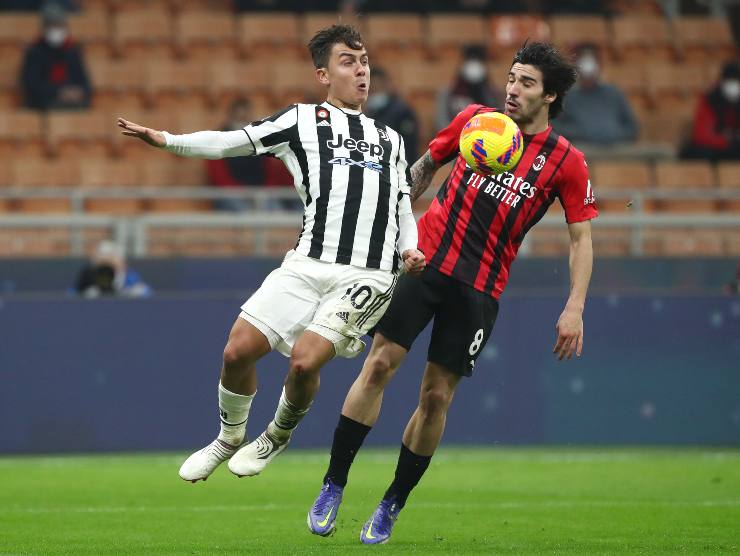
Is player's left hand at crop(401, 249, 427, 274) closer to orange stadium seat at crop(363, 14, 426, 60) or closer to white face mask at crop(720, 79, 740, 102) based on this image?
white face mask at crop(720, 79, 740, 102)

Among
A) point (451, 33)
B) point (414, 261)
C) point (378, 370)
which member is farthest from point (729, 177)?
point (414, 261)

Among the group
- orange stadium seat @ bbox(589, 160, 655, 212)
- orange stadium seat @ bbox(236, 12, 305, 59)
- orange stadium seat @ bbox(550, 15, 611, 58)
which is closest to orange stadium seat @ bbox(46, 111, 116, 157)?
orange stadium seat @ bbox(236, 12, 305, 59)

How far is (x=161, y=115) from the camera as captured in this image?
1680 cm

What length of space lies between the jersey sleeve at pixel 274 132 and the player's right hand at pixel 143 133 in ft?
1.67

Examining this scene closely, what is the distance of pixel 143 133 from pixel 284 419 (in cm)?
165

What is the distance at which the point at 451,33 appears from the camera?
735 inches

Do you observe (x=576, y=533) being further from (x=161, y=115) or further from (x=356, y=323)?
(x=161, y=115)

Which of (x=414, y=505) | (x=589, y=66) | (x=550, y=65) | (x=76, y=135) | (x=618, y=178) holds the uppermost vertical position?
(x=550, y=65)

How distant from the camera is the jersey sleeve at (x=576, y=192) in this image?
7445 millimetres

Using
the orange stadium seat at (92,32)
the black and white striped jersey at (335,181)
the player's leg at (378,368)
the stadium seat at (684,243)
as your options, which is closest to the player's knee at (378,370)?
the player's leg at (378,368)

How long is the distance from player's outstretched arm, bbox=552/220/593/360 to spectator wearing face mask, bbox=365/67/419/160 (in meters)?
8.12

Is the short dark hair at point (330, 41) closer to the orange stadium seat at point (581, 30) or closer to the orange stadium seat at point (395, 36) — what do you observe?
the orange stadium seat at point (395, 36)

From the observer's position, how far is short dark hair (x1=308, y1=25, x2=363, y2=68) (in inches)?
287

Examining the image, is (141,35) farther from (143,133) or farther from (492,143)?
→ (143,133)
